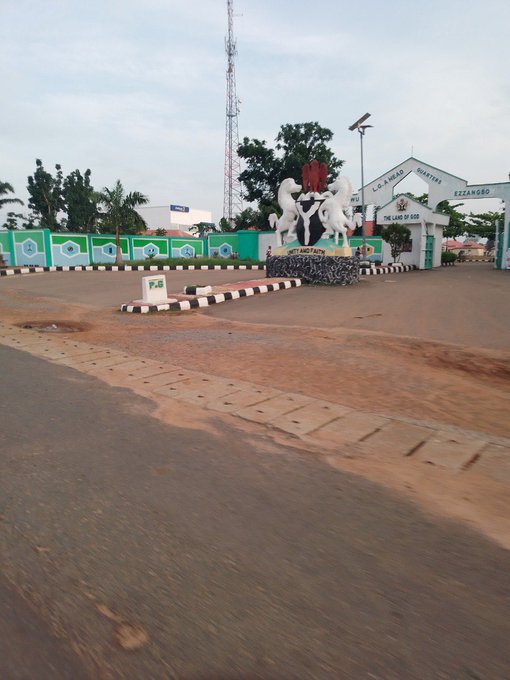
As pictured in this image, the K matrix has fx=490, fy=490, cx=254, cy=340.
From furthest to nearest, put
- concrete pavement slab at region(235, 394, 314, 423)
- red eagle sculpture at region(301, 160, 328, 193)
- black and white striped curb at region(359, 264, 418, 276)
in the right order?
black and white striped curb at region(359, 264, 418, 276)
red eagle sculpture at region(301, 160, 328, 193)
concrete pavement slab at region(235, 394, 314, 423)

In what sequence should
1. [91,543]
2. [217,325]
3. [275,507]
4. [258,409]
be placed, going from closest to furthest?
[91,543], [275,507], [258,409], [217,325]

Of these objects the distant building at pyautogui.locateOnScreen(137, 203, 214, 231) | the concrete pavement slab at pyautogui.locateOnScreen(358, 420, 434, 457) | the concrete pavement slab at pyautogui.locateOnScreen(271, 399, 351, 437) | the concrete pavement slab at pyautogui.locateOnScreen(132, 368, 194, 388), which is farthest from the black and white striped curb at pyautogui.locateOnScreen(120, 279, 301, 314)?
the distant building at pyautogui.locateOnScreen(137, 203, 214, 231)

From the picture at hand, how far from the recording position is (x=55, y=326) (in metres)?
9.10

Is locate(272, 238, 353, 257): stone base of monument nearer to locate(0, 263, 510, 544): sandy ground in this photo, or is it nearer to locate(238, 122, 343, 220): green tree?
locate(0, 263, 510, 544): sandy ground

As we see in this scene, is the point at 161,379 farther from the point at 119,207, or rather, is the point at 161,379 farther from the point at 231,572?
the point at 119,207

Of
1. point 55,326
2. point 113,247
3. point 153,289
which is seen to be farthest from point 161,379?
point 113,247

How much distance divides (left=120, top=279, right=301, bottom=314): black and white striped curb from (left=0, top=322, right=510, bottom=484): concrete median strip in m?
4.56

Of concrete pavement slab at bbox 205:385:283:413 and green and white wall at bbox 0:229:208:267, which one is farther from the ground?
green and white wall at bbox 0:229:208:267

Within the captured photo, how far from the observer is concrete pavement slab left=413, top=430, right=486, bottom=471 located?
3.30m

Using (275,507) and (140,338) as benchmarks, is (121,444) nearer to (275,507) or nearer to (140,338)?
(275,507)

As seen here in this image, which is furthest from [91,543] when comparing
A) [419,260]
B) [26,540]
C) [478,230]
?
[478,230]

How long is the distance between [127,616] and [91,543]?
571 mm

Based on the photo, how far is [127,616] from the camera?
6.12ft

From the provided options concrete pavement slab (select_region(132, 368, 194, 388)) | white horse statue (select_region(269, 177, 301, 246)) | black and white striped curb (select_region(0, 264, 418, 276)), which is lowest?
concrete pavement slab (select_region(132, 368, 194, 388))
